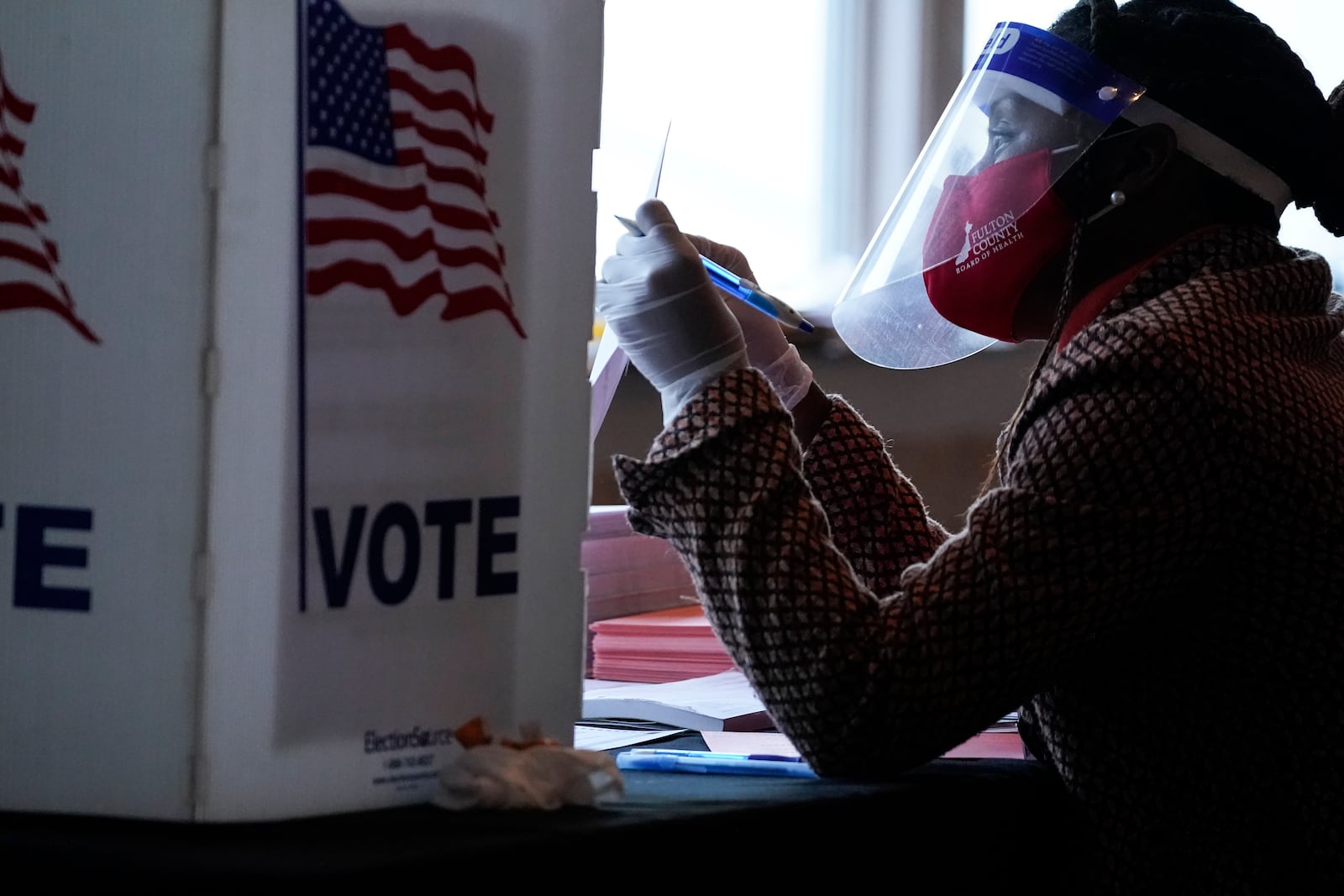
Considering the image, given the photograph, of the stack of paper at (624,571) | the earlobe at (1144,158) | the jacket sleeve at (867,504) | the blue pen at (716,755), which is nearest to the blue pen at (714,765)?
the blue pen at (716,755)

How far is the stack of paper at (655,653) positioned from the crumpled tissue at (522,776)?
0.77 metres

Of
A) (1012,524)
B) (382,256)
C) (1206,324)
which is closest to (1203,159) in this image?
(1206,324)

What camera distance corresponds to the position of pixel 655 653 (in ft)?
4.80

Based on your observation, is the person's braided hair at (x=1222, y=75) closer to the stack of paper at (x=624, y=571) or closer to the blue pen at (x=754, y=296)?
the blue pen at (x=754, y=296)

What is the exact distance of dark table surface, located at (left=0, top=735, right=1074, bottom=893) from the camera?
546 mm

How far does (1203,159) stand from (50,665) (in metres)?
0.88

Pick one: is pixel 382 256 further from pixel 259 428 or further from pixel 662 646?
pixel 662 646

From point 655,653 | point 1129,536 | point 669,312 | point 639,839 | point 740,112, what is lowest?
point 655,653

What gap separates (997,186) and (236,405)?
713mm

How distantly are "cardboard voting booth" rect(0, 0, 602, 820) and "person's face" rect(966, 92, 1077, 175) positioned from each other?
1.86 ft

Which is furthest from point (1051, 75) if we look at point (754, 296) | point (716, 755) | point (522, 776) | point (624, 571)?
point (624, 571)

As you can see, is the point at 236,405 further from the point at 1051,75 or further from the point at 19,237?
the point at 1051,75

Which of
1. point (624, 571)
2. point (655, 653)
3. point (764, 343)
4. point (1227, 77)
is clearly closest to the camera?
point (1227, 77)

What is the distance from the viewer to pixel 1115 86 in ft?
A: 3.43
